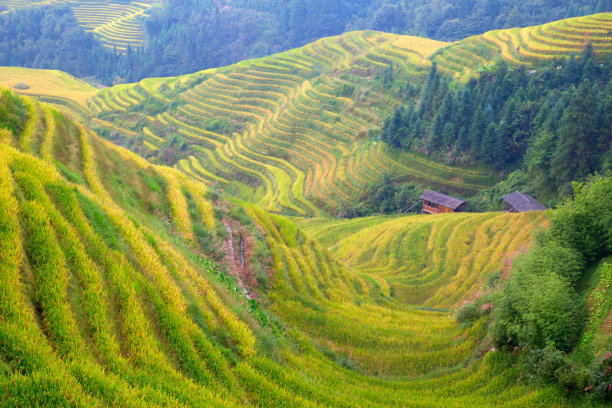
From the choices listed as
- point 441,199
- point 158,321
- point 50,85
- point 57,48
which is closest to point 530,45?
point 441,199

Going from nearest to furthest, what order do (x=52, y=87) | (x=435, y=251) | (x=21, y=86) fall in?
1. (x=435, y=251)
2. (x=21, y=86)
3. (x=52, y=87)

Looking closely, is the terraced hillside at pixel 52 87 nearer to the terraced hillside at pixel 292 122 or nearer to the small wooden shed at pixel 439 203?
the terraced hillside at pixel 292 122

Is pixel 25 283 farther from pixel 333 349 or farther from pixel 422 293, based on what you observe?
pixel 422 293

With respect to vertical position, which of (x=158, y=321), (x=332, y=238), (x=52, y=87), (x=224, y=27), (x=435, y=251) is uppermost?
(x=224, y=27)

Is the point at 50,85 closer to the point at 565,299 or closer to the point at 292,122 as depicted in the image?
the point at 292,122

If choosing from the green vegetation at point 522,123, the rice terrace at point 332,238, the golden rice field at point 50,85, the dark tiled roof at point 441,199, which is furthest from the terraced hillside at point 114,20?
the dark tiled roof at point 441,199
